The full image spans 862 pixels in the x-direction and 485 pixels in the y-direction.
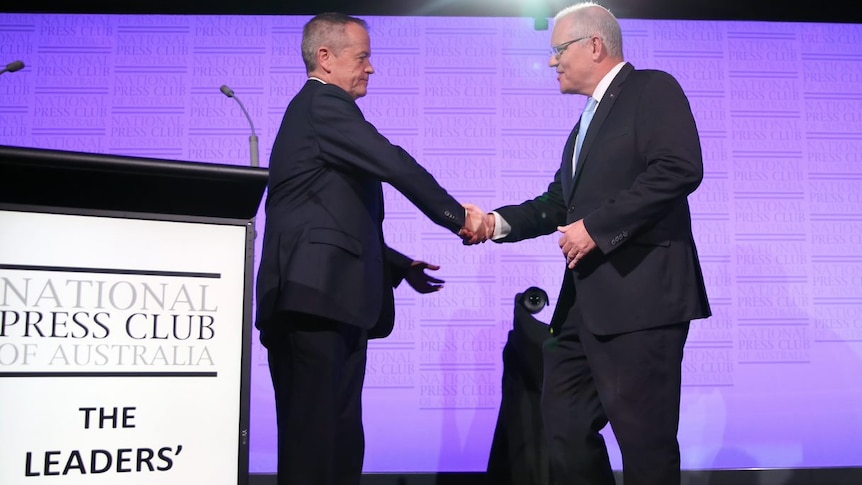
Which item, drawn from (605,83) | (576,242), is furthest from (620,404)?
(605,83)

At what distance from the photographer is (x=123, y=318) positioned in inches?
56.0

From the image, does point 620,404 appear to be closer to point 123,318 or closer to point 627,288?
point 627,288

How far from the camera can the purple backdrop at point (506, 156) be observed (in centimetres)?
382

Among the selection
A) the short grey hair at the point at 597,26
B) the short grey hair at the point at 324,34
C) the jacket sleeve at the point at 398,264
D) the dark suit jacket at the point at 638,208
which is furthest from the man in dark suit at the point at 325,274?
the short grey hair at the point at 597,26

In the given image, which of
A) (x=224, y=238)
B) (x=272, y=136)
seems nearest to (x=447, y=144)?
(x=272, y=136)

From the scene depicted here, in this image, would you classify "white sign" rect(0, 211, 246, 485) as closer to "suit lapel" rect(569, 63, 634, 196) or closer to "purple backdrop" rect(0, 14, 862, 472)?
"suit lapel" rect(569, 63, 634, 196)

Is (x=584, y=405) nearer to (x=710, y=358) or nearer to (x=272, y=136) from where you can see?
(x=710, y=358)

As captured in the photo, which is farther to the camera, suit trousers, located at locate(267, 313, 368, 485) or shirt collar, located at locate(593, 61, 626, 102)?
shirt collar, located at locate(593, 61, 626, 102)

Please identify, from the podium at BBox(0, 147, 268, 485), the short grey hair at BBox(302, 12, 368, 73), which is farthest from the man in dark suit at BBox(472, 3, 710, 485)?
the podium at BBox(0, 147, 268, 485)

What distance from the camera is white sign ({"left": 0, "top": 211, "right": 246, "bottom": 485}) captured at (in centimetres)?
136

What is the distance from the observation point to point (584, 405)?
229 centimetres

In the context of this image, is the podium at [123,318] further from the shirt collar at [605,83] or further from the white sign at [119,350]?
the shirt collar at [605,83]

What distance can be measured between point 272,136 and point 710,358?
2.37 m

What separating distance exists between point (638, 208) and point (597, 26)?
69 cm
